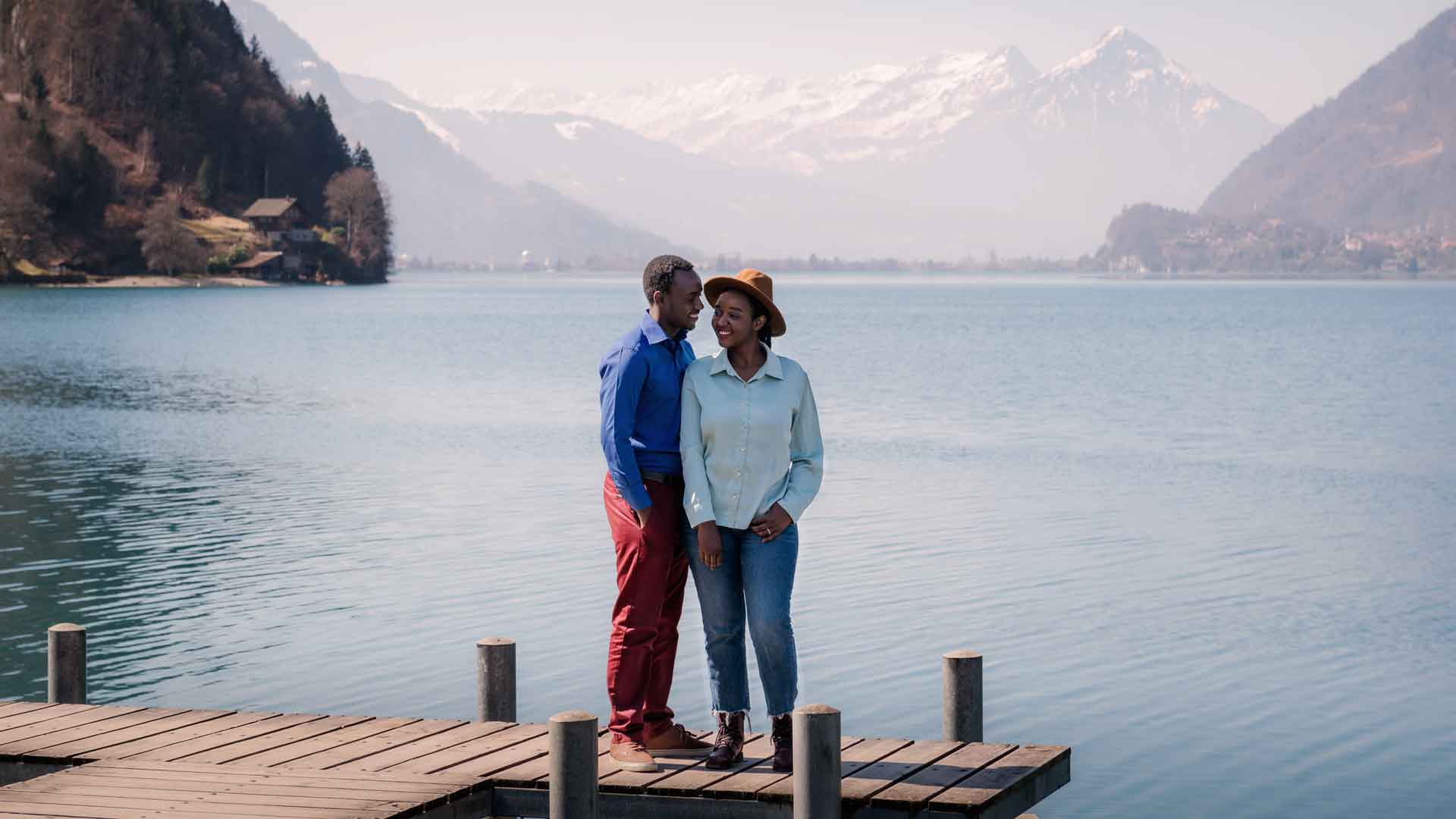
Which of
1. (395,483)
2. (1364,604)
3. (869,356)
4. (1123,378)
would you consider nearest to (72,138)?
(869,356)

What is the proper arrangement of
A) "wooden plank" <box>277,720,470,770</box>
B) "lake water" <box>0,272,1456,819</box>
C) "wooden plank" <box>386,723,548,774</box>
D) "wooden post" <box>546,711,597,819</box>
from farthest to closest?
"lake water" <box>0,272,1456,819</box>
"wooden plank" <box>277,720,470,770</box>
"wooden plank" <box>386,723,548,774</box>
"wooden post" <box>546,711,597,819</box>

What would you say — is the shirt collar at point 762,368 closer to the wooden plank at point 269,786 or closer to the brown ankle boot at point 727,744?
the brown ankle boot at point 727,744

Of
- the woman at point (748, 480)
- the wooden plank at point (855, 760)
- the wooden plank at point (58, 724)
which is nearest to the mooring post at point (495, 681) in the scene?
the wooden plank at point (58, 724)

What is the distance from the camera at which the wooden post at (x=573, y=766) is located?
8500 mm

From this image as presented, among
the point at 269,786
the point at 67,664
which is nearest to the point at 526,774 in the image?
the point at 269,786

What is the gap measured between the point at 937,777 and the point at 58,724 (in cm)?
511

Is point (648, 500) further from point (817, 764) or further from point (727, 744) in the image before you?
point (817, 764)

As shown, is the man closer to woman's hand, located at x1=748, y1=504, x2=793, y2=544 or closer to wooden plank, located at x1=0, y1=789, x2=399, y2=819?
woman's hand, located at x1=748, y1=504, x2=793, y2=544

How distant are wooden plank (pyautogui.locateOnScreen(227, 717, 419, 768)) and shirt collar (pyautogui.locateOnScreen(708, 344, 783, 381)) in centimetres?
297

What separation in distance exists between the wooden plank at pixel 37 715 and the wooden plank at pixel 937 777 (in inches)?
196

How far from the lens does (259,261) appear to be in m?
192

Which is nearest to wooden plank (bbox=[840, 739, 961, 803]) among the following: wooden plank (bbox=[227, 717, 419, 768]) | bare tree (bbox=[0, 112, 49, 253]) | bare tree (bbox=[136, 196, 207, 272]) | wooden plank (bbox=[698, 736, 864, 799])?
wooden plank (bbox=[698, 736, 864, 799])

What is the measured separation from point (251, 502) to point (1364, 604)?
18037mm

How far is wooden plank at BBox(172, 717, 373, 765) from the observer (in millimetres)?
9906
